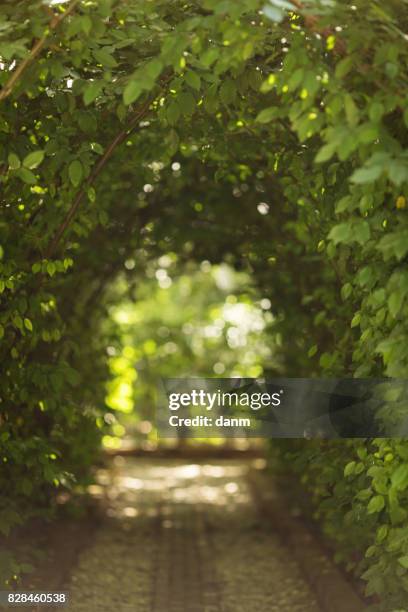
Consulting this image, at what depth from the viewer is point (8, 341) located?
4.33 m

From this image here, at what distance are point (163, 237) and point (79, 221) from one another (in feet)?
8.84

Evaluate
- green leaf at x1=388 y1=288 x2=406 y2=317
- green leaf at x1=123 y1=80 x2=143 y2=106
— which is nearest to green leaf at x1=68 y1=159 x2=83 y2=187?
green leaf at x1=123 y1=80 x2=143 y2=106

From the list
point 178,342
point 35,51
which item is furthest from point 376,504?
point 178,342

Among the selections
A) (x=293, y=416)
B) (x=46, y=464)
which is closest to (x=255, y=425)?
(x=293, y=416)

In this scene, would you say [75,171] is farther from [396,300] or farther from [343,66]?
[396,300]

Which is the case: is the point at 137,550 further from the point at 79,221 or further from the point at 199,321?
the point at 199,321

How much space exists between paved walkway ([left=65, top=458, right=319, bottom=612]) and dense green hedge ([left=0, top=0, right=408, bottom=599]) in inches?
28.0

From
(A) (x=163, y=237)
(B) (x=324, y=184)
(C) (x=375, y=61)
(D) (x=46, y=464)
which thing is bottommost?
(D) (x=46, y=464)

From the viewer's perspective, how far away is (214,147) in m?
4.72

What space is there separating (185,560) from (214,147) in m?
3.47

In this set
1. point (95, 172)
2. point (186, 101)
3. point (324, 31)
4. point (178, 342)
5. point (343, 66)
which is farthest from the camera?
point (178, 342)

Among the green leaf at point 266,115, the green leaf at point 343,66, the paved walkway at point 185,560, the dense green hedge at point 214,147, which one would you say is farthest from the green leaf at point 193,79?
the paved walkway at point 185,560

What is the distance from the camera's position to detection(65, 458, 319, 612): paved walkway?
17.7ft

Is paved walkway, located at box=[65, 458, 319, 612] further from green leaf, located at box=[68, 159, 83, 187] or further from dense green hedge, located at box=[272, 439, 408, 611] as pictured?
green leaf, located at box=[68, 159, 83, 187]
